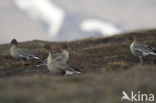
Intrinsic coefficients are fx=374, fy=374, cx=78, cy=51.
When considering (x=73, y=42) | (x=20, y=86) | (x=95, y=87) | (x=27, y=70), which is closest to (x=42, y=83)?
(x=20, y=86)

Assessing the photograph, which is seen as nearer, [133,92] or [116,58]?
[133,92]

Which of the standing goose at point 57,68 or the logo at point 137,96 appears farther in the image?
the standing goose at point 57,68

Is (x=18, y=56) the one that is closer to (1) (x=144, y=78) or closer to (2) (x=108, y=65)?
(2) (x=108, y=65)

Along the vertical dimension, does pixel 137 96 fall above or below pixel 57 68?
below

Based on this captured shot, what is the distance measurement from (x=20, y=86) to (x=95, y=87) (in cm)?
300

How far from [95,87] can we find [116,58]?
85.3ft

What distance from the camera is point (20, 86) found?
1466 centimetres

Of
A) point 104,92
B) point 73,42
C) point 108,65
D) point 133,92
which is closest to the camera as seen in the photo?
point 104,92

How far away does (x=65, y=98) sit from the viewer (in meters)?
12.5

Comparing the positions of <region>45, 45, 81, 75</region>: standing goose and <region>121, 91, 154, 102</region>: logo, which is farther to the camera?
<region>45, 45, 81, 75</region>: standing goose

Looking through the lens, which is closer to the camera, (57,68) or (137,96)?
(137,96)

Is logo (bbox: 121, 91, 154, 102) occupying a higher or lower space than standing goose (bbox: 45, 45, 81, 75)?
lower

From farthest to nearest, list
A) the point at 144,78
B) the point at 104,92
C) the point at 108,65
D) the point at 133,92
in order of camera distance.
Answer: the point at 108,65, the point at 144,78, the point at 133,92, the point at 104,92

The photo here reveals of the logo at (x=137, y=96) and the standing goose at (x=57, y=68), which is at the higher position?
the standing goose at (x=57, y=68)
